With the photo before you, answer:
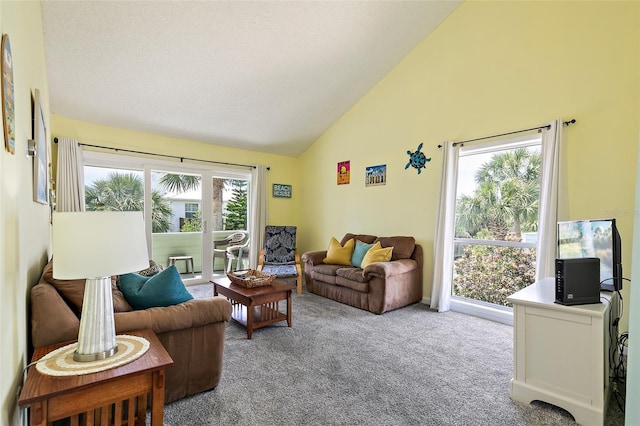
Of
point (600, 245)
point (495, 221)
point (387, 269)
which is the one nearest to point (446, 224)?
point (495, 221)

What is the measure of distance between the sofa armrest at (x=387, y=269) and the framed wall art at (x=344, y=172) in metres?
1.80

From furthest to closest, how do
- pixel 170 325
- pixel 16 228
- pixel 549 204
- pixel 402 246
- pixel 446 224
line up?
pixel 402 246
pixel 446 224
pixel 549 204
pixel 170 325
pixel 16 228

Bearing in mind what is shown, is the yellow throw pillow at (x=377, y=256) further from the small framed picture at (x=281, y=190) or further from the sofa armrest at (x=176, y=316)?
the small framed picture at (x=281, y=190)

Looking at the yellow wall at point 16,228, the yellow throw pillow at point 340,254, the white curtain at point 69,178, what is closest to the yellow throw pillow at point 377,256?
the yellow throw pillow at point 340,254

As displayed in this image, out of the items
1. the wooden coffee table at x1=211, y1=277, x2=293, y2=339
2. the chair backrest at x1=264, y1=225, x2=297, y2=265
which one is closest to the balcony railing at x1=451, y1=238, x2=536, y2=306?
the wooden coffee table at x1=211, y1=277, x2=293, y2=339

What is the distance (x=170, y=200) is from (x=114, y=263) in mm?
3888

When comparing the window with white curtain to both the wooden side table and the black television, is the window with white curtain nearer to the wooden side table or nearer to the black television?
the black television

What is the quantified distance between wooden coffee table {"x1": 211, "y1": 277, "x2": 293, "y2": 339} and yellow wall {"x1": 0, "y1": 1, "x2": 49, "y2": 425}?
161 cm

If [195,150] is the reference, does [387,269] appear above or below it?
below

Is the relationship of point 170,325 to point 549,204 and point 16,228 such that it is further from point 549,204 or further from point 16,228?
point 549,204

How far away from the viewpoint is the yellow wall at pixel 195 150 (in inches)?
158

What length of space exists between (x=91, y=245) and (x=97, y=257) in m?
0.05

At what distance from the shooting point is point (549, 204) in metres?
2.95

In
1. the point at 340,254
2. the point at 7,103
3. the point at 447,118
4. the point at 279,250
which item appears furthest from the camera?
the point at 279,250
